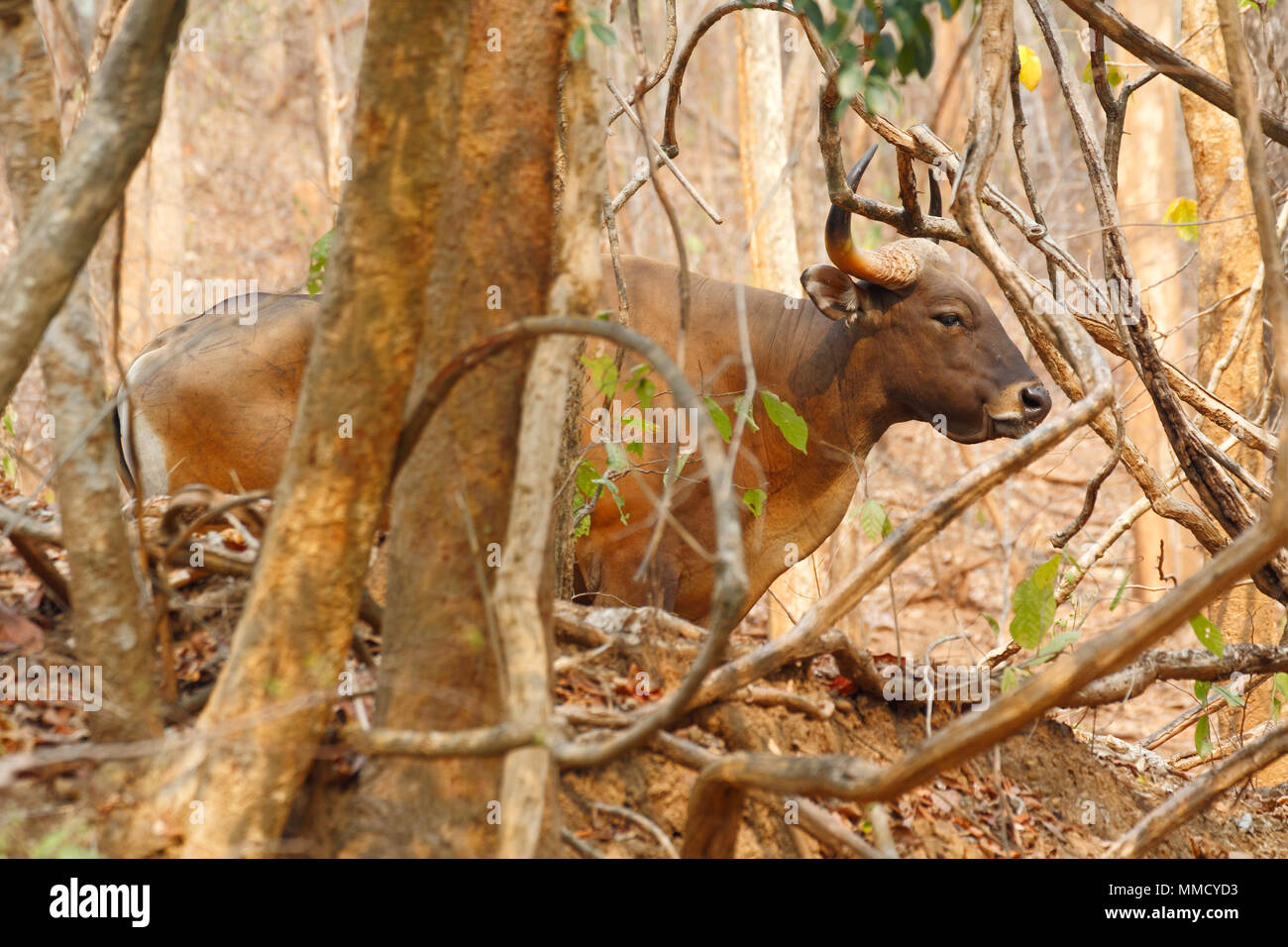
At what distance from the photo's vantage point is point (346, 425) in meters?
2.72

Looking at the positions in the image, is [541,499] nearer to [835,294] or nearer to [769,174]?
[835,294]

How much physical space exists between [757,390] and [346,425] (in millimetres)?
2875

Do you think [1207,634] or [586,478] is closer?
[1207,634]

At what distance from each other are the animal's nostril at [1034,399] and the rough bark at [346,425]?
3713 mm

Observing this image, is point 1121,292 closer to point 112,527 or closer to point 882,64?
point 882,64

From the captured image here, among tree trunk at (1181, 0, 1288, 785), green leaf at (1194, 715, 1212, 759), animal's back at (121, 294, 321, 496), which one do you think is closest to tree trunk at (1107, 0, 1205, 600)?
tree trunk at (1181, 0, 1288, 785)

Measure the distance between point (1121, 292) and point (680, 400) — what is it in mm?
2940

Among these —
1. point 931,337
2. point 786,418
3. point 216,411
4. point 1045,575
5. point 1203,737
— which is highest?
point 931,337

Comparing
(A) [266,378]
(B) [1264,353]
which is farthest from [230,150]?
(B) [1264,353]

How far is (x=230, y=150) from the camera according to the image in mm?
18156

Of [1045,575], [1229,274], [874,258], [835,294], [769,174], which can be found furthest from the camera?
[769,174]

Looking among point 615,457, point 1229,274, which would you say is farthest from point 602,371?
point 1229,274

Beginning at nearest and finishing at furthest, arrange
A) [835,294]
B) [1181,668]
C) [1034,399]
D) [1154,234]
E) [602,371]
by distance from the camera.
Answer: [602,371], [1181,668], [1034,399], [835,294], [1154,234]

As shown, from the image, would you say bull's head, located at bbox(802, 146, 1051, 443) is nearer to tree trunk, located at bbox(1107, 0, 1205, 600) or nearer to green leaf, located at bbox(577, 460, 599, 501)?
green leaf, located at bbox(577, 460, 599, 501)
